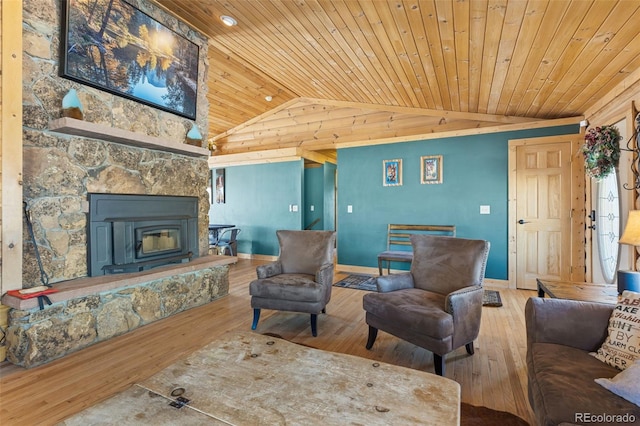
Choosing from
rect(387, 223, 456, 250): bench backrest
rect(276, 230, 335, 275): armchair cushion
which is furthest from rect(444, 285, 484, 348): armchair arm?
rect(387, 223, 456, 250): bench backrest

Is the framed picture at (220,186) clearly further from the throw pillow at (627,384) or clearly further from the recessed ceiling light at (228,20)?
the throw pillow at (627,384)

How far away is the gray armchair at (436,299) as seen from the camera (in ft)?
6.36

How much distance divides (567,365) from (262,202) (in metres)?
5.88

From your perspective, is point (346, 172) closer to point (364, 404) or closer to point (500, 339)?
point (500, 339)

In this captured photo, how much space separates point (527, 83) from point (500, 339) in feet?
8.54

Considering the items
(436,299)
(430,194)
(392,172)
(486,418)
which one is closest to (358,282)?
(430,194)

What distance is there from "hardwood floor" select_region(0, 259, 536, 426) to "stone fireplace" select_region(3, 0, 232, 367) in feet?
0.69

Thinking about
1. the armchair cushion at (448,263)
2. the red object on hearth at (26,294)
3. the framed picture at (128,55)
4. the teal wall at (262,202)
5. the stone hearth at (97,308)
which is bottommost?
the stone hearth at (97,308)

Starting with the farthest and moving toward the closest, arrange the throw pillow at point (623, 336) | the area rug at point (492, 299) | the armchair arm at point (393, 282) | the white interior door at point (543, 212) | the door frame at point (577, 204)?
the white interior door at point (543, 212)
the door frame at point (577, 204)
the area rug at point (492, 299)
the armchair arm at point (393, 282)
the throw pillow at point (623, 336)

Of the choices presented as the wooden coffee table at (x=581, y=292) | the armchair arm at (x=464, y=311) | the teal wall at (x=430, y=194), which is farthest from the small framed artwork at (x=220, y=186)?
the wooden coffee table at (x=581, y=292)

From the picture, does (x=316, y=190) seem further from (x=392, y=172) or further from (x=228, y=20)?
(x=228, y=20)

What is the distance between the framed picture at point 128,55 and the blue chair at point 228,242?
9.88 ft

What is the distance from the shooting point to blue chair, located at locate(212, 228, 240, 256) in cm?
593

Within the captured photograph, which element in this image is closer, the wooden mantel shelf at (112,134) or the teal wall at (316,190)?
the wooden mantel shelf at (112,134)
